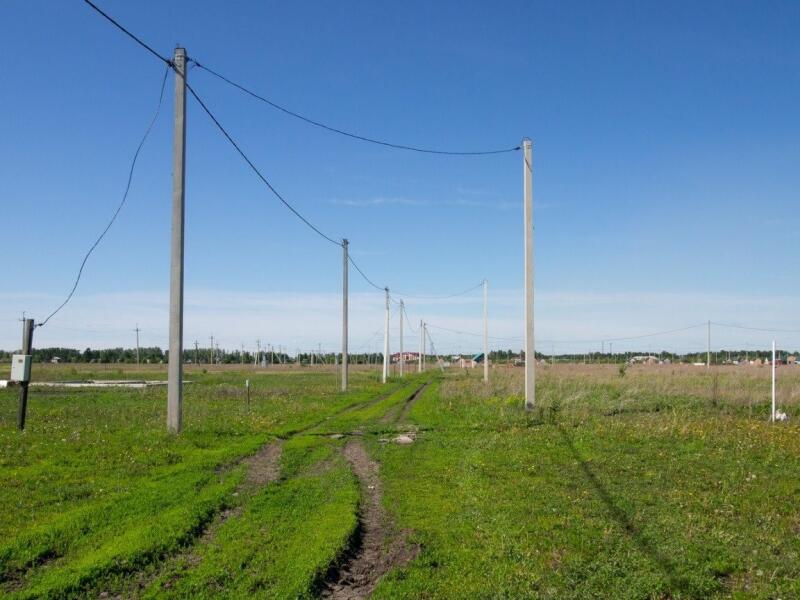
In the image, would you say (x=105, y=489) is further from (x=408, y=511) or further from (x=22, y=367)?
(x=22, y=367)

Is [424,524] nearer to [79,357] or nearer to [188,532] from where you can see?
[188,532]

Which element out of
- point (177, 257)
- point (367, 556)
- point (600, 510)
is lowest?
point (367, 556)

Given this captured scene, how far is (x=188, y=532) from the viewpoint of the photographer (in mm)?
7660

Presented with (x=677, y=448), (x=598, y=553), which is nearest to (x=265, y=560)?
(x=598, y=553)

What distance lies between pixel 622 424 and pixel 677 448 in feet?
12.6

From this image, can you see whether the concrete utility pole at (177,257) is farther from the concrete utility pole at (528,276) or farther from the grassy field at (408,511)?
the concrete utility pole at (528,276)

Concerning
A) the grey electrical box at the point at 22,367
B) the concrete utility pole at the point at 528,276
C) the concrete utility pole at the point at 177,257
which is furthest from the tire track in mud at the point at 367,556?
the concrete utility pole at the point at 528,276

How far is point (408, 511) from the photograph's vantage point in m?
8.91

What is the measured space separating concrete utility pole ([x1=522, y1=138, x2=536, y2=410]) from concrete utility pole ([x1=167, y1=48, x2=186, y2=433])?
9.85 meters

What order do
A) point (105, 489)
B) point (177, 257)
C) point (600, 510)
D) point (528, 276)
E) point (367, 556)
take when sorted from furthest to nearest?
1. point (528, 276)
2. point (177, 257)
3. point (105, 489)
4. point (600, 510)
5. point (367, 556)

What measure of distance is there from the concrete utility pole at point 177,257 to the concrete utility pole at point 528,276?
9.85 meters

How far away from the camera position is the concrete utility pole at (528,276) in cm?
2148

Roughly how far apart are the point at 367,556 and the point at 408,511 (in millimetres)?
1822

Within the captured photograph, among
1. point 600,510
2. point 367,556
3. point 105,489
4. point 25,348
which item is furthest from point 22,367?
point 600,510
